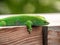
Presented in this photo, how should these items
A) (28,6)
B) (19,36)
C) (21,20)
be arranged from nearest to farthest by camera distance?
1. (19,36)
2. (21,20)
3. (28,6)

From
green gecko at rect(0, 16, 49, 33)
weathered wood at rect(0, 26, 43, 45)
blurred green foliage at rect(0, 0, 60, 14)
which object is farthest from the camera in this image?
blurred green foliage at rect(0, 0, 60, 14)

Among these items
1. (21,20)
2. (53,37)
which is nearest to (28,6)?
(21,20)

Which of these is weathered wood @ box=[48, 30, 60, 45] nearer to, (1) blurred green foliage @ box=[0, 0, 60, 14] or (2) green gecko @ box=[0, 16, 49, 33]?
(2) green gecko @ box=[0, 16, 49, 33]

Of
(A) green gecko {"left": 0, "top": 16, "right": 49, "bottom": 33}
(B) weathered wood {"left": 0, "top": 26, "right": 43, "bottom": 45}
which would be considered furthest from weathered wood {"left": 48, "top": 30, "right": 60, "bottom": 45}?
(A) green gecko {"left": 0, "top": 16, "right": 49, "bottom": 33}

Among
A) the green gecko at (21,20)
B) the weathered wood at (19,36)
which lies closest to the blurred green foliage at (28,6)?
the green gecko at (21,20)

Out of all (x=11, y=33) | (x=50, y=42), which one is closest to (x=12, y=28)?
(x=11, y=33)

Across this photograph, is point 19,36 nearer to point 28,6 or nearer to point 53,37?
point 53,37
